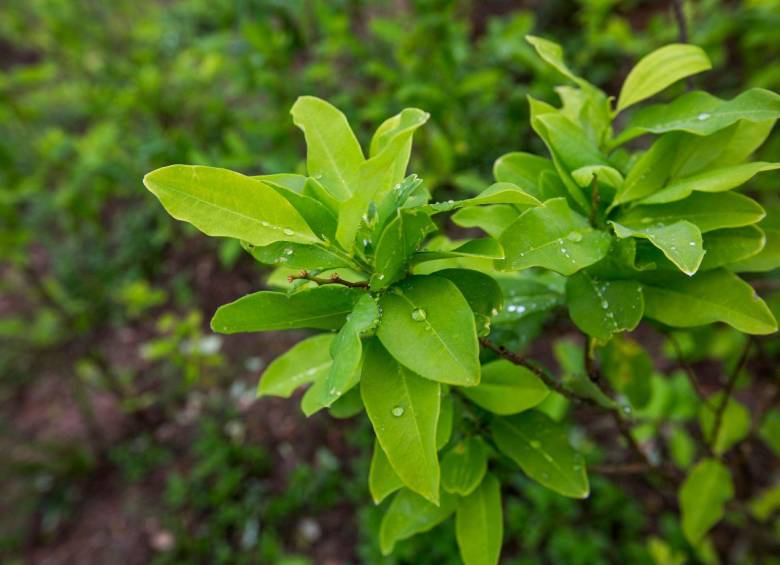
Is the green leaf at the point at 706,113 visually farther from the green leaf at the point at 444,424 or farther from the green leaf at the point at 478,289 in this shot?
the green leaf at the point at 444,424

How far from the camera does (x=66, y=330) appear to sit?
3.31m

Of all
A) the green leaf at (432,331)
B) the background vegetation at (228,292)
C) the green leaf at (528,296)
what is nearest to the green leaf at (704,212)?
the green leaf at (528,296)

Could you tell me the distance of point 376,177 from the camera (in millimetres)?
681

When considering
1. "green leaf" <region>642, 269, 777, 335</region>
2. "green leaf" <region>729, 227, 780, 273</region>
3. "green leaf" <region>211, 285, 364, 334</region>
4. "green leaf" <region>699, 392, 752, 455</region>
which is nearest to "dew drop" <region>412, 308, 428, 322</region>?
"green leaf" <region>211, 285, 364, 334</region>

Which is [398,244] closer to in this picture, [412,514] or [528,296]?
[528,296]

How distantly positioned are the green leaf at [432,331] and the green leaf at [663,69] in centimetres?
47

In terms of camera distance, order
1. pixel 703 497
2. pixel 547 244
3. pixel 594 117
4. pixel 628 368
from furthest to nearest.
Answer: pixel 703 497 < pixel 628 368 < pixel 594 117 < pixel 547 244

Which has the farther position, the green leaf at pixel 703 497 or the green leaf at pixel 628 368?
the green leaf at pixel 703 497

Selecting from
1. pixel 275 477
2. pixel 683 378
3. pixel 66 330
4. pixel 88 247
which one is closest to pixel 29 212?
pixel 88 247

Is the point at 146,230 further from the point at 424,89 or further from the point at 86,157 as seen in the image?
the point at 424,89

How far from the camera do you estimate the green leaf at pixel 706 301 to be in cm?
83

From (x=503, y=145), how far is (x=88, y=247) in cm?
342

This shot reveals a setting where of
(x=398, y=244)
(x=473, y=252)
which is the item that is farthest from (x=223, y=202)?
(x=473, y=252)

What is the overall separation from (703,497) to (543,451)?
641 mm
